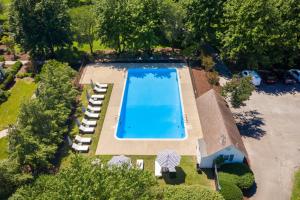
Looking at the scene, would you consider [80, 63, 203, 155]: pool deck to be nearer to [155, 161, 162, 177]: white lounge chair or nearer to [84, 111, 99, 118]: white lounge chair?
[84, 111, 99, 118]: white lounge chair

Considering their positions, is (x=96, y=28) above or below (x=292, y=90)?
above

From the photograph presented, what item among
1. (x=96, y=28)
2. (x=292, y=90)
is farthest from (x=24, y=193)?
(x=292, y=90)

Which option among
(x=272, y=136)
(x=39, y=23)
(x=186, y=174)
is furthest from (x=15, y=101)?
(x=272, y=136)

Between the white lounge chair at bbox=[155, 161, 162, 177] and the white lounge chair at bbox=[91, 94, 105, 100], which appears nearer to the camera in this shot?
the white lounge chair at bbox=[155, 161, 162, 177]

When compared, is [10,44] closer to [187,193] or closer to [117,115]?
[117,115]

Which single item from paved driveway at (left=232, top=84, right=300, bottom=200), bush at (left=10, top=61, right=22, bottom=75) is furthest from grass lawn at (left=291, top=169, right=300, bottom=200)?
bush at (left=10, top=61, right=22, bottom=75)

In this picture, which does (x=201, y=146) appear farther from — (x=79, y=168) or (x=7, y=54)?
(x=7, y=54)
